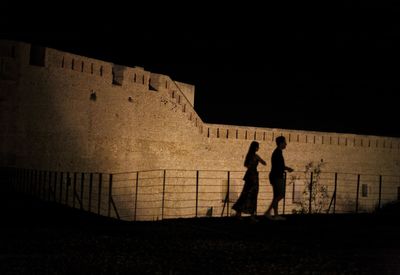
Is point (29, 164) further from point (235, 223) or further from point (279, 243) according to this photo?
point (279, 243)

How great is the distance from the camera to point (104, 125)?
19906mm

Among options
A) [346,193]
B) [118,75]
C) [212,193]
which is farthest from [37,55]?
[346,193]

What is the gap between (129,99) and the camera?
21.1 meters

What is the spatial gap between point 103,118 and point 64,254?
12962 mm

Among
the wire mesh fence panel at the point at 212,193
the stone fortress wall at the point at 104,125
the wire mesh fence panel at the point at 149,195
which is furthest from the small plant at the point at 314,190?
the wire mesh fence panel at the point at 149,195

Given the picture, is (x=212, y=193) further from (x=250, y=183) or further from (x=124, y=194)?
(x=250, y=183)

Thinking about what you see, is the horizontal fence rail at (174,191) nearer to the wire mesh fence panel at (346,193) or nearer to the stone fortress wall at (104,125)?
the wire mesh fence panel at (346,193)

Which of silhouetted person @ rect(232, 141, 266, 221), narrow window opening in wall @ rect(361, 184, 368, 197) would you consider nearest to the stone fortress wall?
narrow window opening in wall @ rect(361, 184, 368, 197)

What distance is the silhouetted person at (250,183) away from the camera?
11031 mm

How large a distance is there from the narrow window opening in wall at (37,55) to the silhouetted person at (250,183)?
28.2 ft

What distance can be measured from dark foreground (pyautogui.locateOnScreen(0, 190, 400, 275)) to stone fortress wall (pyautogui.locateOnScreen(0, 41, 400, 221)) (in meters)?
5.86

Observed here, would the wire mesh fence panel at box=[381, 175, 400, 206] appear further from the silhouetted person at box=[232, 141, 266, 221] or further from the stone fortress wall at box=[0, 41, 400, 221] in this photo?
the silhouetted person at box=[232, 141, 266, 221]

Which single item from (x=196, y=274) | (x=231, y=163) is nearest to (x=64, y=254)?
(x=196, y=274)

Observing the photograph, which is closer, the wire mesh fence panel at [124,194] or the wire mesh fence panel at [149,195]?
the wire mesh fence panel at [124,194]
